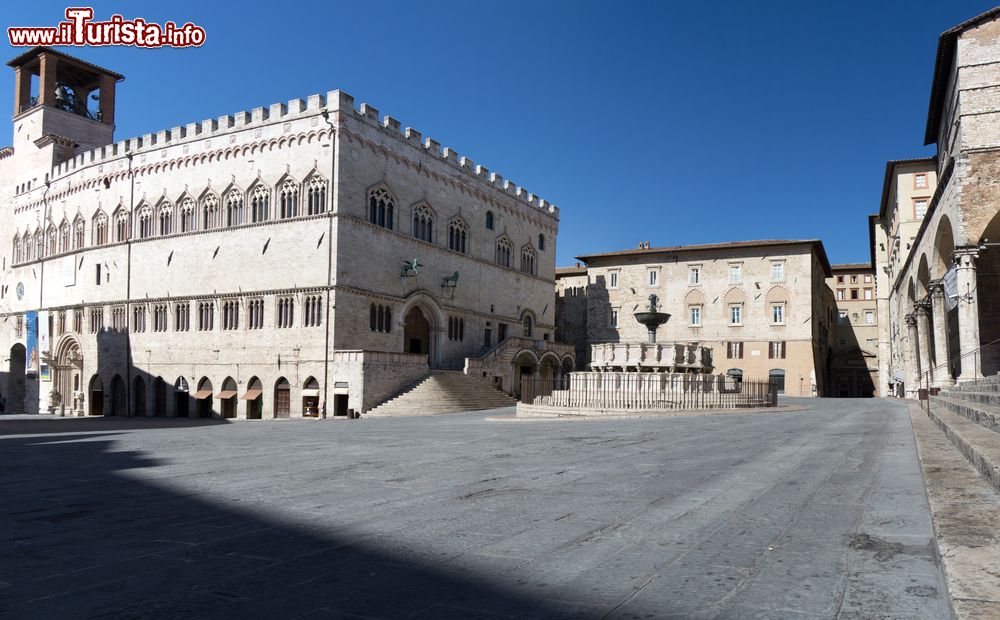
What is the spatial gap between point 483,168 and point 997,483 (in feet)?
139

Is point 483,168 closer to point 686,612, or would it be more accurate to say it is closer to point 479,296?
point 479,296

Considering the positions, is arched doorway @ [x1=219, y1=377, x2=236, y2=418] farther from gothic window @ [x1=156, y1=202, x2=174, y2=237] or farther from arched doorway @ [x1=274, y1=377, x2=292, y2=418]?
gothic window @ [x1=156, y1=202, x2=174, y2=237]

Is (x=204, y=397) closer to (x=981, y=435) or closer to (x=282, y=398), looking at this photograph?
(x=282, y=398)

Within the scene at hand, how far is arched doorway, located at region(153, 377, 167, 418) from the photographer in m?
39.1

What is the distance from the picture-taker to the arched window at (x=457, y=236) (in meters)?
42.9

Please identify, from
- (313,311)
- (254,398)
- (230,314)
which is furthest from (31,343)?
(313,311)

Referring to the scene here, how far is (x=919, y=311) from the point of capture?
33.9 m

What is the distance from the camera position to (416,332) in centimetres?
4050

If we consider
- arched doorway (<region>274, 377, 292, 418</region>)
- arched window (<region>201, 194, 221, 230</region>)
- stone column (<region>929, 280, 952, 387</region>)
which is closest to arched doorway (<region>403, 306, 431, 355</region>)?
arched doorway (<region>274, 377, 292, 418</region>)

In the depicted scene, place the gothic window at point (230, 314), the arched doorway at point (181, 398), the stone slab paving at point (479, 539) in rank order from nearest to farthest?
the stone slab paving at point (479, 539) < the gothic window at point (230, 314) < the arched doorway at point (181, 398)

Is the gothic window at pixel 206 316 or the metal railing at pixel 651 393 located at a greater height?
the gothic window at pixel 206 316

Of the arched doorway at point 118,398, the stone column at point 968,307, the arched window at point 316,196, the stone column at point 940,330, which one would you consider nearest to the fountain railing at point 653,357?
the stone column at point 940,330

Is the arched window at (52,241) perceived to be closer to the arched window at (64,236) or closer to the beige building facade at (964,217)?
the arched window at (64,236)

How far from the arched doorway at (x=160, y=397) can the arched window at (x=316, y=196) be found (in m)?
13.2
